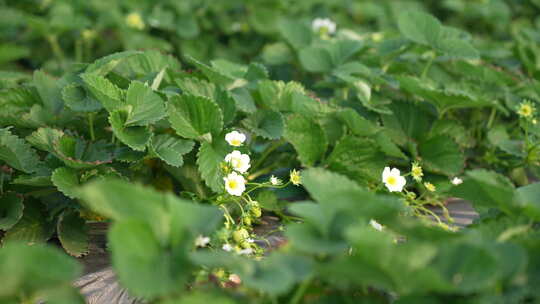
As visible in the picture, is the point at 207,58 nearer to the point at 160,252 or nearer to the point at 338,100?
the point at 338,100

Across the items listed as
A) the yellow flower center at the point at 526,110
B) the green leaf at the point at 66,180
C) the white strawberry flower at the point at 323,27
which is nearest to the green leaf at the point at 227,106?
the green leaf at the point at 66,180

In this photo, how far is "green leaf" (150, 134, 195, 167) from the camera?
4.60 feet

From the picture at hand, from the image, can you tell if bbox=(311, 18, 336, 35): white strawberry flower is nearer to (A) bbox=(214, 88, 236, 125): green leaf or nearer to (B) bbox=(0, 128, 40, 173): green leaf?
(A) bbox=(214, 88, 236, 125): green leaf

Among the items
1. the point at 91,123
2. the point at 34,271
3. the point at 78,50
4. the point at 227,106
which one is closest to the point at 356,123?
the point at 227,106

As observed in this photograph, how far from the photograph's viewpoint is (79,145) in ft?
4.85

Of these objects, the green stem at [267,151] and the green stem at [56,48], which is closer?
the green stem at [267,151]

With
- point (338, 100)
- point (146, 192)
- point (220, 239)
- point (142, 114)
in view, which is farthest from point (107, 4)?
point (146, 192)

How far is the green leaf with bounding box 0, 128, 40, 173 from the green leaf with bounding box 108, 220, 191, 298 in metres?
0.63

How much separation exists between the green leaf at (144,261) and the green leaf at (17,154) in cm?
63

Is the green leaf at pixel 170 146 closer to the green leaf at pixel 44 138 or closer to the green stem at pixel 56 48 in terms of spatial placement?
the green leaf at pixel 44 138

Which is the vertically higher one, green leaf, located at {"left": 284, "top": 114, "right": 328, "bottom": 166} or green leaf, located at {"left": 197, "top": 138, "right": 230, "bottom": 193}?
green leaf, located at {"left": 284, "top": 114, "right": 328, "bottom": 166}

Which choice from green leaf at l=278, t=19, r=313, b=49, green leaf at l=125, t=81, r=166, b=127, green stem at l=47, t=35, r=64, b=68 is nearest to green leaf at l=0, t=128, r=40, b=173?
green leaf at l=125, t=81, r=166, b=127

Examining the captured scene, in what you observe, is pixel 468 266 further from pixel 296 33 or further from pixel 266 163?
pixel 296 33

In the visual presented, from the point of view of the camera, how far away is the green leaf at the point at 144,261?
79 cm
